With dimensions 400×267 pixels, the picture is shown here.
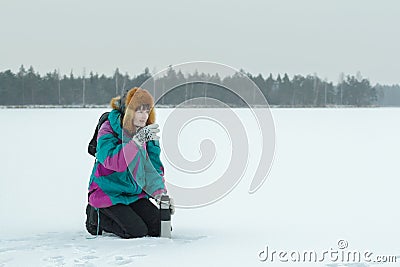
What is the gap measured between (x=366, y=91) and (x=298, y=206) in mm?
77854

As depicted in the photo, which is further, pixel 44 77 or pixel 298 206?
pixel 44 77

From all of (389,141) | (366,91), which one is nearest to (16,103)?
(366,91)

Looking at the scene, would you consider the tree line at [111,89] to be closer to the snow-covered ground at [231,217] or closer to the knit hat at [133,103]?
the snow-covered ground at [231,217]

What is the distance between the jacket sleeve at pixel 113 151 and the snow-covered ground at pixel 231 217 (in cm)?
56

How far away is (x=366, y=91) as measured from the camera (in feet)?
261

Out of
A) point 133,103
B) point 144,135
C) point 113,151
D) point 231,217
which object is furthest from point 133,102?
point 231,217

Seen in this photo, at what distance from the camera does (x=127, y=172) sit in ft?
13.5

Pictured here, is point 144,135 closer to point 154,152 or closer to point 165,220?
point 154,152

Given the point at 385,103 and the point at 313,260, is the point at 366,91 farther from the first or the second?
the point at 313,260

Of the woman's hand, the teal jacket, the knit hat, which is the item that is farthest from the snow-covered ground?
the knit hat

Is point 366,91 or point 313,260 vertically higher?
point 366,91

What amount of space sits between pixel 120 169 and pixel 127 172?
155 mm

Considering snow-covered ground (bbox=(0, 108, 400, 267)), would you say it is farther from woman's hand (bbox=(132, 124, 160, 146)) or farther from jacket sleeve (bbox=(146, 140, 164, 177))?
woman's hand (bbox=(132, 124, 160, 146))

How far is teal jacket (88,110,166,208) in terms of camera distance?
391cm
